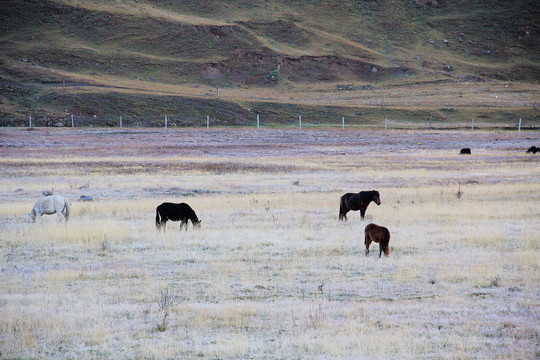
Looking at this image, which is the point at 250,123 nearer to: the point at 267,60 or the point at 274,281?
the point at 267,60

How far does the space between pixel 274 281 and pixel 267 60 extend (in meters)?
109

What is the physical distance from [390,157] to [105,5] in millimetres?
104832

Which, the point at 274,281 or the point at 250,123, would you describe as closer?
the point at 274,281

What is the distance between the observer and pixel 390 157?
4191 cm

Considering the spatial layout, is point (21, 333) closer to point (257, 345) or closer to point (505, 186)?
point (257, 345)

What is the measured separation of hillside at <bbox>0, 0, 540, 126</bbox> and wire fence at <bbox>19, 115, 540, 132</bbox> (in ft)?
1.88

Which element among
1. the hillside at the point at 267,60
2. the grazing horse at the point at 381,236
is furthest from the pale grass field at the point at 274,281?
the hillside at the point at 267,60

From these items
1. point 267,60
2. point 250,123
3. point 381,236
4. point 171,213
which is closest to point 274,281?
point 381,236

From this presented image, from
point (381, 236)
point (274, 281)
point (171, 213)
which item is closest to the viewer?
point (274, 281)

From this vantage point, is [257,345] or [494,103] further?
[494,103]

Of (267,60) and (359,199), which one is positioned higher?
(267,60)

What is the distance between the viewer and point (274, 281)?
11047mm

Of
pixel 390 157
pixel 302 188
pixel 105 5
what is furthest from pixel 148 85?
pixel 302 188

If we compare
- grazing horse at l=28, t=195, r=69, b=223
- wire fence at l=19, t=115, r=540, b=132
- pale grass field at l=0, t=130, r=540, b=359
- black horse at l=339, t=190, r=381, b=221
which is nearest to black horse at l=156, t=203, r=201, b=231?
pale grass field at l=0, t=130, r=540, b=359
